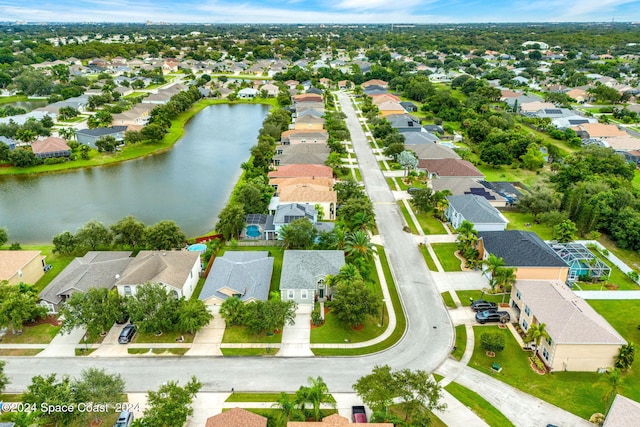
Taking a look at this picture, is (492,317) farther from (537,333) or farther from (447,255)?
(447,255)

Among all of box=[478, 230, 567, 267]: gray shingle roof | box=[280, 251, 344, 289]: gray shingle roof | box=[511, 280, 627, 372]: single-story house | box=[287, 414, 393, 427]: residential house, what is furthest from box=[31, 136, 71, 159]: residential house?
box=[511, 280, 627, 372]: single-story house

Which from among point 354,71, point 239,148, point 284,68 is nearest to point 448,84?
point 354,71

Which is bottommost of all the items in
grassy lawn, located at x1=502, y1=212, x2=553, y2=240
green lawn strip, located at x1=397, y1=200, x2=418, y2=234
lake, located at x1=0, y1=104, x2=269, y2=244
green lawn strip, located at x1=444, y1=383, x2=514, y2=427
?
lake, located at x1=0, y1=104, x2=269, y2=244

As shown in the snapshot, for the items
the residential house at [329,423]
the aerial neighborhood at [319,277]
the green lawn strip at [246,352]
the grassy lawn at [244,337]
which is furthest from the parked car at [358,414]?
the grassy lawn at [244,337]

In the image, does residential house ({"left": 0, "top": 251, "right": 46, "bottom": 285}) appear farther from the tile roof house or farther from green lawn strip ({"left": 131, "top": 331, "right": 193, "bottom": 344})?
the tile roof house

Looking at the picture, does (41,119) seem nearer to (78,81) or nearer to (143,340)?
(78,81)
